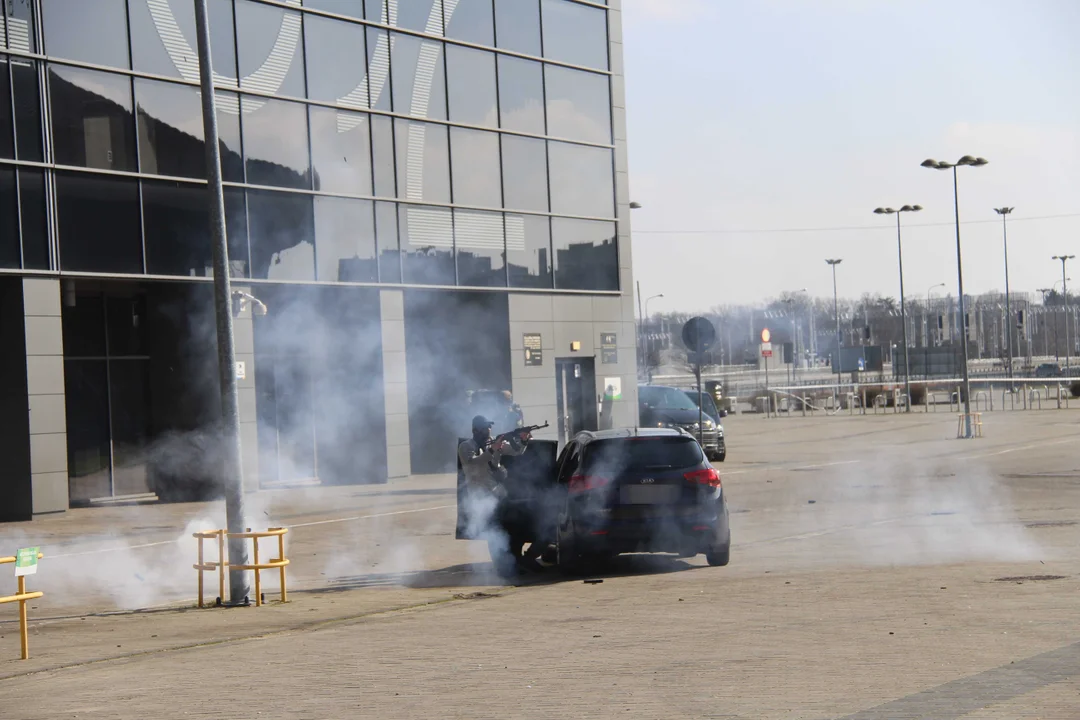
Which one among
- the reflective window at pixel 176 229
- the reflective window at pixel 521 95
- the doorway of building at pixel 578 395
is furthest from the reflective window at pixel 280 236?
the doorway of building at pixel 578 395

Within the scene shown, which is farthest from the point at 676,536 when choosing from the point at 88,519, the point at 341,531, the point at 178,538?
the point at 88,519

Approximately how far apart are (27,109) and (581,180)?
13490 millimetres

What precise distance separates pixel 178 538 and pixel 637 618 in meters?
9.50

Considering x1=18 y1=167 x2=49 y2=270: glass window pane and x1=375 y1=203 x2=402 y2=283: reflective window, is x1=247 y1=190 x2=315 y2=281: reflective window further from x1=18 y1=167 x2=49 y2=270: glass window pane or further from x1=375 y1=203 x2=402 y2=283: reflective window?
x1=18 y1=167 x2=49 y2=270: glass window pane

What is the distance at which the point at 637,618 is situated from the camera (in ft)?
31.6

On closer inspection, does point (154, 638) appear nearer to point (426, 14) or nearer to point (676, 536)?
point (676, 536)

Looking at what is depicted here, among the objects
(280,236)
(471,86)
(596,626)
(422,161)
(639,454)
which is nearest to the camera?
(596,626)

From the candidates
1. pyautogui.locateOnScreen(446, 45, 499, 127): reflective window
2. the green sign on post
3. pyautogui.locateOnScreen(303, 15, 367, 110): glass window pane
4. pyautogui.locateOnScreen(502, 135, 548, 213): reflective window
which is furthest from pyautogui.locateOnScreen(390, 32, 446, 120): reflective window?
the green sign on post

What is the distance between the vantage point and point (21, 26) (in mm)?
19875

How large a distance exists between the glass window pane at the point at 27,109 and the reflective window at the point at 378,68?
21.8 feet

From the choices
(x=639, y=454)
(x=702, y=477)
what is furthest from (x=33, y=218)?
(x=702, y=477)

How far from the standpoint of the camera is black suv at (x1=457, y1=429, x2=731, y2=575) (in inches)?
473

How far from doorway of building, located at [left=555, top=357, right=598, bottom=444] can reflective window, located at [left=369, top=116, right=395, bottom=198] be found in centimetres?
723

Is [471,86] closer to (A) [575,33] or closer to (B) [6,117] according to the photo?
(A) [575,33]
